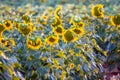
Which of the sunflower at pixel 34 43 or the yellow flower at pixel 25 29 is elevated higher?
the yellow flower at pixel 25 29

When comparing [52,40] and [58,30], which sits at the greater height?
[58,30]

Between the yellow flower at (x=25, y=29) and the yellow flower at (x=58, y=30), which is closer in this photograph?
the yellow flower at (x=25, y=29)

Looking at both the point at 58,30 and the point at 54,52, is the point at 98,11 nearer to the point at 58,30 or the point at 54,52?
the point at 58,30

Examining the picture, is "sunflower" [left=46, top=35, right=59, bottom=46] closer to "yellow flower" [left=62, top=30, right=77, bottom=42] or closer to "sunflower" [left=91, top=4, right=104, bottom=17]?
"yellow flower" [left=62, top=30, right=77, bottom=42]

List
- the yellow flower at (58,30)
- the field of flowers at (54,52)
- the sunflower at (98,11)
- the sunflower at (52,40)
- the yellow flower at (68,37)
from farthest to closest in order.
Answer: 1. the sunflower at (98,11)
2. the yellow flower at (58,30)
3. the yellow flower at (68,37)
4. the sunflower at (52,40)
5. the field of flowers at (54,52)

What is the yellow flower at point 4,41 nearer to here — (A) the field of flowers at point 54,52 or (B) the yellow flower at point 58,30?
(A) the field of flowers at point 54,52

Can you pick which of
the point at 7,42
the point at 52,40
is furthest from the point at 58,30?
the point at 7,42

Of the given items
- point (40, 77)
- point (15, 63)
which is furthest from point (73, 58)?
point (15, 63)

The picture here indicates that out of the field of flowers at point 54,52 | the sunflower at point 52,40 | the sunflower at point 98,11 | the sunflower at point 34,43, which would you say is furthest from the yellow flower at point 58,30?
the sunflower at point 98,11

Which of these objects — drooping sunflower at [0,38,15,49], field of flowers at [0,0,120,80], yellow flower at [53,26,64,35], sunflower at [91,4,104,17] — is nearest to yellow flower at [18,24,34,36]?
field of flowers at [0,0,120,80]
